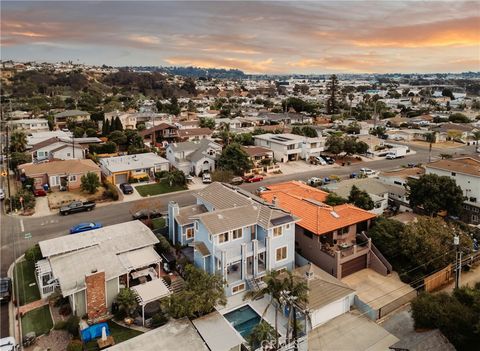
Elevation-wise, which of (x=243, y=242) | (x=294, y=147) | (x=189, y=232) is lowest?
(x=189, y=232)

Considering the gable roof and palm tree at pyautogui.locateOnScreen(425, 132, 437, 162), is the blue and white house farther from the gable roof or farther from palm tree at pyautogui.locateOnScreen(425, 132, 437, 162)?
palm tree at pyautogui.locateOnScreen(425, 132, 437, 162)

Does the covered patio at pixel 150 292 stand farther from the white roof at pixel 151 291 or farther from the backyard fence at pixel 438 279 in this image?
the backyard fence at pixel 438 279

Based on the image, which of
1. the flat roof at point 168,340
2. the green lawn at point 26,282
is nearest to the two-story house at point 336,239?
the flat roof at point 168,340

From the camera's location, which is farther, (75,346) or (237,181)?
(237,181)

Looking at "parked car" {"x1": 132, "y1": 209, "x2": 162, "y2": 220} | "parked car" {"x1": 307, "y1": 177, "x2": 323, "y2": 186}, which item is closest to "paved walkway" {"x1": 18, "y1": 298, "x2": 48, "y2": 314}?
"parked car" {"x1": 132, "y1": 209, "x2": 162, "y2": 220}

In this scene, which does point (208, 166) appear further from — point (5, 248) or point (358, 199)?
point (5, 248)

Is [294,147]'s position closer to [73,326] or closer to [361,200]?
[361,200]

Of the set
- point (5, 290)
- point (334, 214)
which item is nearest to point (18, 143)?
point (5, 290)
